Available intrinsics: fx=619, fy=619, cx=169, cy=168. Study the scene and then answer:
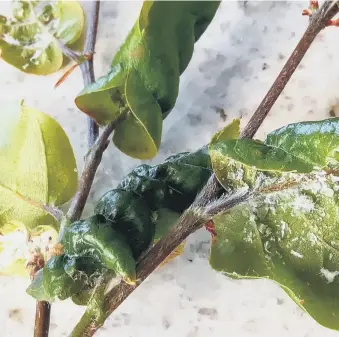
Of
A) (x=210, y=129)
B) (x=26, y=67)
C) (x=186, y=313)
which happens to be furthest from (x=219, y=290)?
(x=26, y=67)

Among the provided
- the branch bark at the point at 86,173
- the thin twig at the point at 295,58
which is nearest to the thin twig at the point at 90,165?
the branch bark at the point at 86,173

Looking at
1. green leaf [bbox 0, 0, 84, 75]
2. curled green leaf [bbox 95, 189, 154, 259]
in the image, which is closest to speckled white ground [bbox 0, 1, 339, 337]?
green leaf [bbox 0, 0, 84, 75]

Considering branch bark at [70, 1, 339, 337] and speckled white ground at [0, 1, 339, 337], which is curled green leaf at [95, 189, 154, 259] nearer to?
branch bark at [70, 1, 339, 337]

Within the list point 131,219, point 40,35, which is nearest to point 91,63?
point 40,35

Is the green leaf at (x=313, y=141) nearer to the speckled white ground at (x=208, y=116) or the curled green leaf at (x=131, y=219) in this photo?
the curled green leaf at (x=131, y=219)

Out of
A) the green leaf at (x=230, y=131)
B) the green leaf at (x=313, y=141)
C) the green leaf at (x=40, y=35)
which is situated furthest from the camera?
the green leaf at (x=40, y=35)

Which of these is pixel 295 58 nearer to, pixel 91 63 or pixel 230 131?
pixel 230 131
